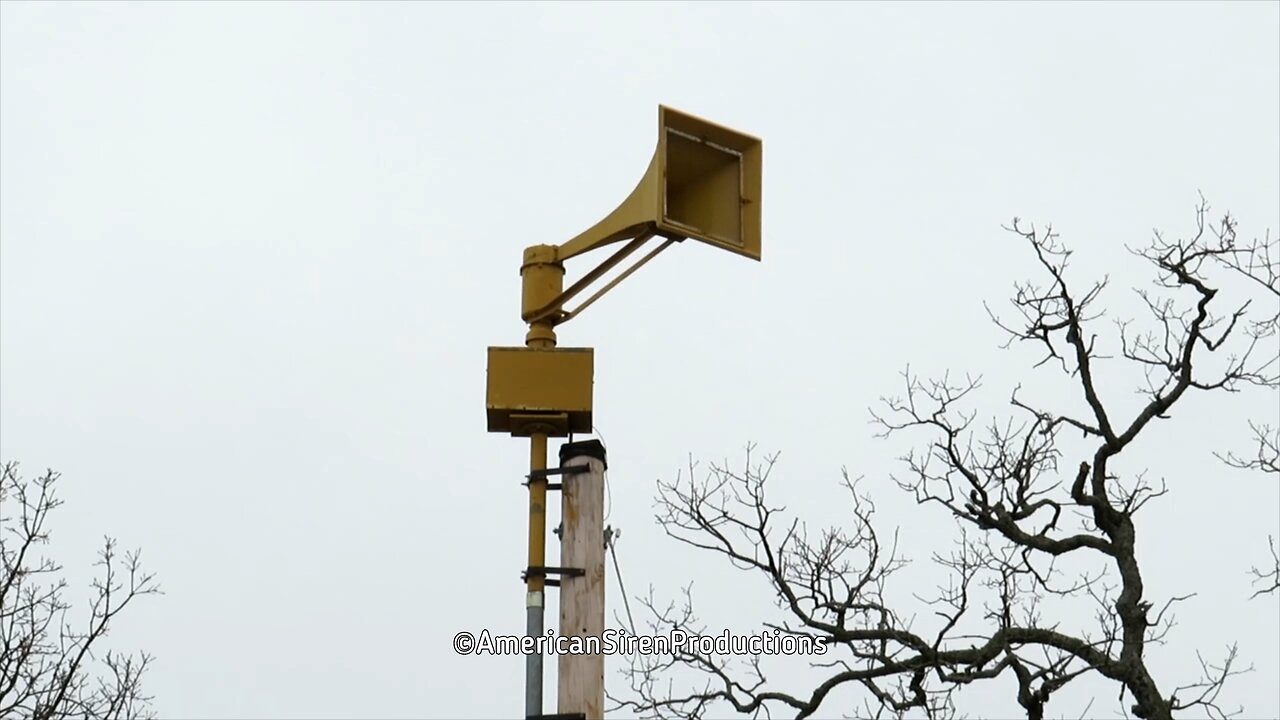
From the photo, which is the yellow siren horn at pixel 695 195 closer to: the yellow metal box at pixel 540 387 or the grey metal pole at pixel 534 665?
the yellow metal box at pixel 540 387

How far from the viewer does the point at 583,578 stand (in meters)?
6.26

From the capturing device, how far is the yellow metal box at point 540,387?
21.2ft

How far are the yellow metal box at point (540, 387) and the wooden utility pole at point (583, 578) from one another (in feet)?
0.41

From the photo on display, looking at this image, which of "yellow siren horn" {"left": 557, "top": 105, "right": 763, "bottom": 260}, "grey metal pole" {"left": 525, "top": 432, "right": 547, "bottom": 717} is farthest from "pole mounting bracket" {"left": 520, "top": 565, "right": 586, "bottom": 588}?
"yellow siren horn" {"left": 557, "top": 105, "right": 763, "bottom": 260}

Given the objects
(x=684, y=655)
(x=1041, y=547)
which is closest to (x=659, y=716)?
(x=684, y=655)

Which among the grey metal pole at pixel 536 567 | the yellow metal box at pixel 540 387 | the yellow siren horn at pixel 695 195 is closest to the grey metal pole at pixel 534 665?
the grey metal pole at pixel 536 567

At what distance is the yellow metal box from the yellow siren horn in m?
0.46

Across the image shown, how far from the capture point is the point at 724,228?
659 cm

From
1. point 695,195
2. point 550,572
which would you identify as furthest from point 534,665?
point 695,195

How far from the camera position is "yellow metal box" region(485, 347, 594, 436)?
6465 millimetres

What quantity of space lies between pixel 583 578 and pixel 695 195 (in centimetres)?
155

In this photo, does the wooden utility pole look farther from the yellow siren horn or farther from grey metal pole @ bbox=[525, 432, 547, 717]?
the yellow siren horn

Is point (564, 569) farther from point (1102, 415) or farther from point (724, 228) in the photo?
point (1102, 415)

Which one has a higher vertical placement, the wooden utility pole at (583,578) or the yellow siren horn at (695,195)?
the yellow siren horn at (695,195)
